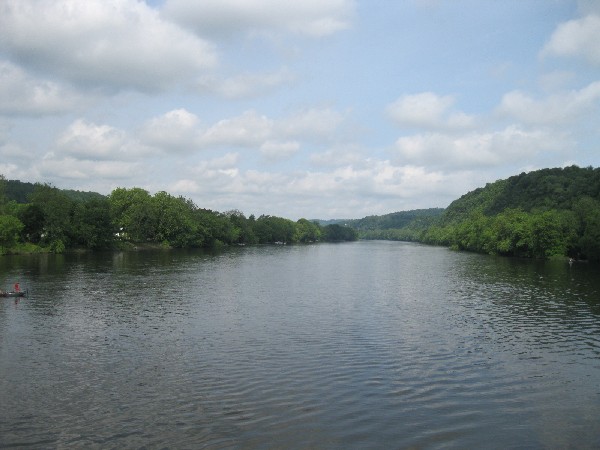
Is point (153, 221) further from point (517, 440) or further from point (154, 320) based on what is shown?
point (517, 440)

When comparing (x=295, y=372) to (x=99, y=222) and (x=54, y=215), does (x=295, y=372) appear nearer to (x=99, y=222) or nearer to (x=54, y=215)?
(x=54, y=215)

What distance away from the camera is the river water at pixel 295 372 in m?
15.3

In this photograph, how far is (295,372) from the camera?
21406 millimetres

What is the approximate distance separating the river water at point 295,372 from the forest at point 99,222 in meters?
65.1

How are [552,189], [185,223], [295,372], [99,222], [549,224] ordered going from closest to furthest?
[295,372] < [549,224] < [99,222] < [185,223] < [552,189]

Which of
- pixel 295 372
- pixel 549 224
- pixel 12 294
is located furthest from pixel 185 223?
pixel 295 372

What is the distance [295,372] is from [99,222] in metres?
104

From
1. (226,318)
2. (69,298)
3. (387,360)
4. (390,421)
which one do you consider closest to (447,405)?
(390,421)

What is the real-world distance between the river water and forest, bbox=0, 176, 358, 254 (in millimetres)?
65094

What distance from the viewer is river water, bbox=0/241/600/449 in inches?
603

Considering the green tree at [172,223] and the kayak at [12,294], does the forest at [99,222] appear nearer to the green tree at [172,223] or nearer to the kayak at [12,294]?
the green tree at [172,223]

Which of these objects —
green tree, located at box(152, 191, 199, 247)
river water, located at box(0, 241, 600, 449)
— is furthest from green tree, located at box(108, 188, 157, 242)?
river water, located at box(0, 241, 600, 449)

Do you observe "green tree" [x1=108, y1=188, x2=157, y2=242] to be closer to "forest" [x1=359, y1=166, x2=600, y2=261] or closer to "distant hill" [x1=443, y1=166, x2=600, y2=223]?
"forest" [x1=359, y1=166, x2=600, y2=261]

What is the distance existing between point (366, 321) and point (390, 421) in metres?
17.3
